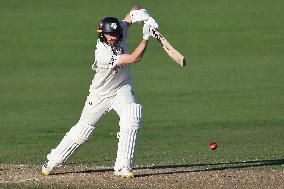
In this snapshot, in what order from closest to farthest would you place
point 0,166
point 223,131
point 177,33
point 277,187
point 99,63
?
point 277,187, point 99,63, point 0,166, point 223,131, point 177,33

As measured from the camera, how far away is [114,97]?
14.1m

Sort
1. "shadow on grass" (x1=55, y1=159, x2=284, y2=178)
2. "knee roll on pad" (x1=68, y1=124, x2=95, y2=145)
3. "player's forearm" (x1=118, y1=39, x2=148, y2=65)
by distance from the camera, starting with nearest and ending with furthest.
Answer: "player's forearm" (x1=118, y1=39, x2=148, y2=65), "knee roll on pad" (x1=68, y1=124, x2=95, y2=145), "shadow on grass" (x1=55, y1=159, x2=284, y2=178)

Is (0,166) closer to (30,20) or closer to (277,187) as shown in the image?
(277,187)

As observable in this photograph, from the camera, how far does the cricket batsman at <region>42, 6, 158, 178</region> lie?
1380cm

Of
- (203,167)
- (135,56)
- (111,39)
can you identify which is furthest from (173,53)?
(203,167)

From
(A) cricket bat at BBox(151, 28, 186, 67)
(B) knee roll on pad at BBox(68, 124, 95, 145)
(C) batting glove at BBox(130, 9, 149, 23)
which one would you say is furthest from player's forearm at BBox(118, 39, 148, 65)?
(B) knee roll on pad at BBox(68, 124, 95, 145)

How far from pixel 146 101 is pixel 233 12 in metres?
12.9

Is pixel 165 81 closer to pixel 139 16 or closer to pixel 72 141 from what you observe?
pixel 72 141

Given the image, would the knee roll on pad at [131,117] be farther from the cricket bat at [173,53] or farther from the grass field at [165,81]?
the grass field at [165,81]

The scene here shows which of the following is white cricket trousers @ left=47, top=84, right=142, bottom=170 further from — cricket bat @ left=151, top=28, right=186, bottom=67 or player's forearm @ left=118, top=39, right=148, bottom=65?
cricket bat @ left=151, top=28, right=186, bottom=67

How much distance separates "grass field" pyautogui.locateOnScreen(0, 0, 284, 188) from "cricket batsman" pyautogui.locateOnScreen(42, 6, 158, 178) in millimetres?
1620

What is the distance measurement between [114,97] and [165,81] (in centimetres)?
1580

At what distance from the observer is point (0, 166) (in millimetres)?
15234

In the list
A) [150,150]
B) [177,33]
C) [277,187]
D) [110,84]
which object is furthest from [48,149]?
[177,33]
